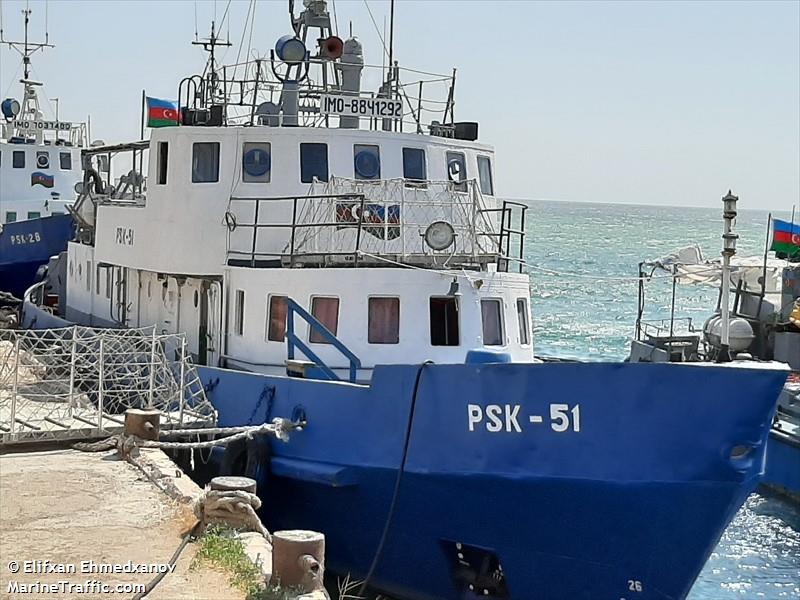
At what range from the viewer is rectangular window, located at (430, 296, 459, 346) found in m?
13.2

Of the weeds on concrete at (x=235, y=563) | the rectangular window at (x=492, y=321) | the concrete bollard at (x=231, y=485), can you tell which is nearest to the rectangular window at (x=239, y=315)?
the rectangular window at (x=492, y=321)

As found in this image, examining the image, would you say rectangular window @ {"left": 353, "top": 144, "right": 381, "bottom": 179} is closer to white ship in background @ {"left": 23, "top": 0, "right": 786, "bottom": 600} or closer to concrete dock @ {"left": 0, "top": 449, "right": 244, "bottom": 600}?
white ship in background @ {"left": 23, "top": 0, "right": 786, "bottom": 600}

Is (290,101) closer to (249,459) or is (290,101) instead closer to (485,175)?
(485,175)

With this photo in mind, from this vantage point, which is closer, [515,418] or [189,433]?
[515,418]

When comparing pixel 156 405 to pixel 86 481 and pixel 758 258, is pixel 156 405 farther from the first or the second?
pixel 758 258

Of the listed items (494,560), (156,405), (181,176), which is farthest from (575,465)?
(181,176)

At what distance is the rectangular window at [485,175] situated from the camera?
15.4 metres

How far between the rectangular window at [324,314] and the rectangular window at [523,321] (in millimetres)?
2362

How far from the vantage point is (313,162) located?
567 inches

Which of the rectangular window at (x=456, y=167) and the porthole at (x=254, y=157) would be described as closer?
the porthole at (x=254, y=157)

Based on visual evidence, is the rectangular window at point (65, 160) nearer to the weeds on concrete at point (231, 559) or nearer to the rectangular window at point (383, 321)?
the rectangular window at point (383, 321)

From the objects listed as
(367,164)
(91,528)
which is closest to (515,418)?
(91,528)

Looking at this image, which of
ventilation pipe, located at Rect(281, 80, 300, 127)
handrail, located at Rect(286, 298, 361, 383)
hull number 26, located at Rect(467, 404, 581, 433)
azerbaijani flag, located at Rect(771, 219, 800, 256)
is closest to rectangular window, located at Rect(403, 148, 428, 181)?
ventilation pipe, located at Rect(281, 80, 300, 127)

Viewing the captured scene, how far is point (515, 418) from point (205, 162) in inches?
232
